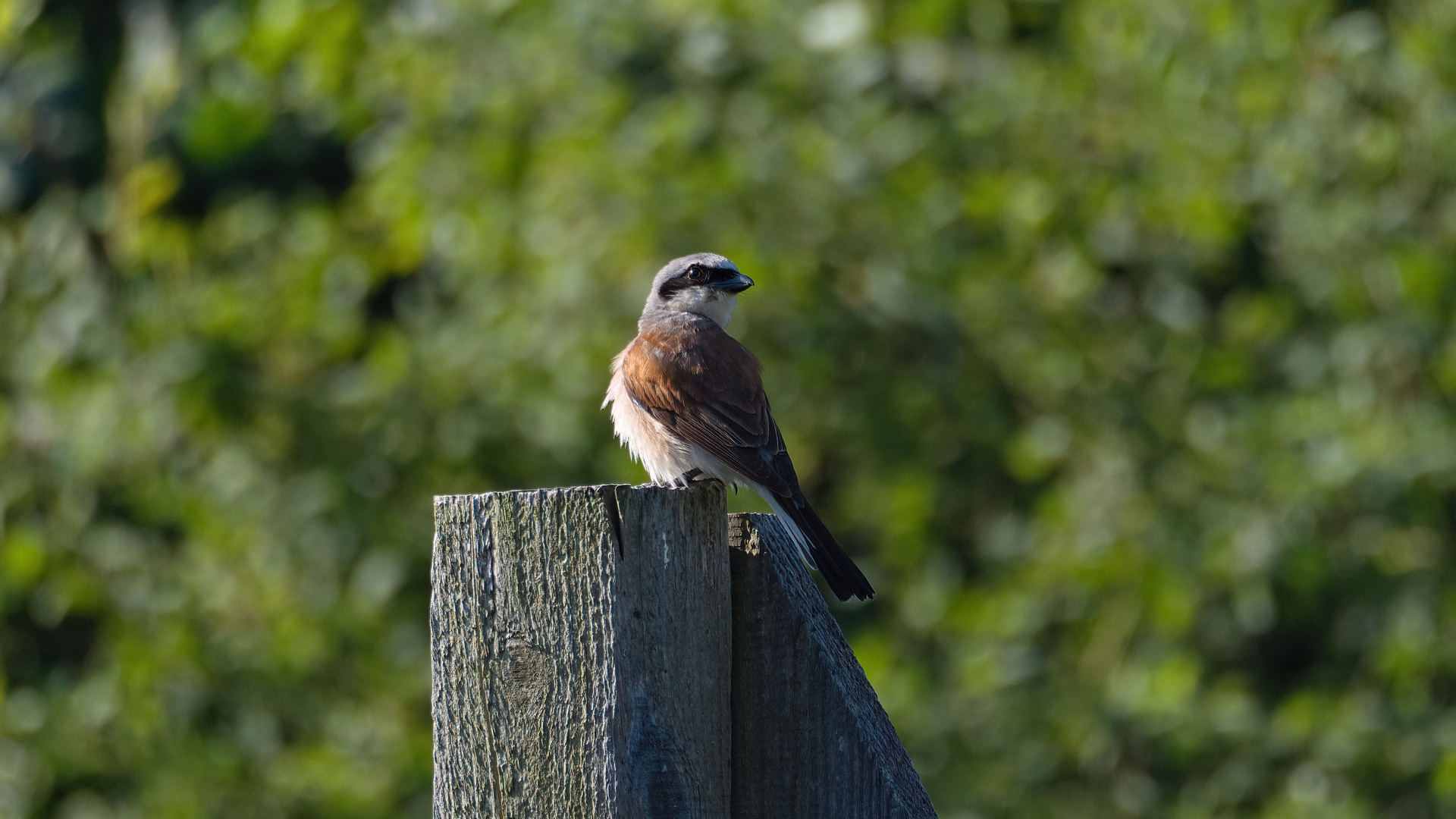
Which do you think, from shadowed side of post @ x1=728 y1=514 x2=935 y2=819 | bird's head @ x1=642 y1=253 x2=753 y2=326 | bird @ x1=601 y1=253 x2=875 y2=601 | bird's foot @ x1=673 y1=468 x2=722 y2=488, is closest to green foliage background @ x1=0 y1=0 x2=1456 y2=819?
bird's head @ x1=642 y1=253 x2=753 y2=326

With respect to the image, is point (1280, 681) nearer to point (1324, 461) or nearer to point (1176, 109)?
point (1324, 461)

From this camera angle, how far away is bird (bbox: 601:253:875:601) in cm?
371

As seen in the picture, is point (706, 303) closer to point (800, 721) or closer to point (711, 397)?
point (711, 397)

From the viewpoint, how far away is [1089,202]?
5.54 metres

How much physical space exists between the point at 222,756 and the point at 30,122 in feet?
9.14

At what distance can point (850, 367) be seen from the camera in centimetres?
545

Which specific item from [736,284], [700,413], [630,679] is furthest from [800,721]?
[736,284]

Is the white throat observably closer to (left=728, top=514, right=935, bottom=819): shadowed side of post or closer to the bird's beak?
the bird's beak

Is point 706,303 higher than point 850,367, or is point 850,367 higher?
point 706,303

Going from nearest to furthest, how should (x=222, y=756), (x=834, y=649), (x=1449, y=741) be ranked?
(x=834, y=649) < (x=1449, y=741) < (x=222, y=756)

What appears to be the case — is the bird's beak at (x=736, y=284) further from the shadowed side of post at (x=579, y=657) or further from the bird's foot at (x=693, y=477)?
the shadowed side of post at (x=579, y=657)

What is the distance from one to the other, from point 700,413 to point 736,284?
65 centimetres

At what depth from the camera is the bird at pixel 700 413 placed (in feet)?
12.2

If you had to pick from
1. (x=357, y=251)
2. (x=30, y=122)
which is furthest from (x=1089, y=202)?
(x=30, y=122)
